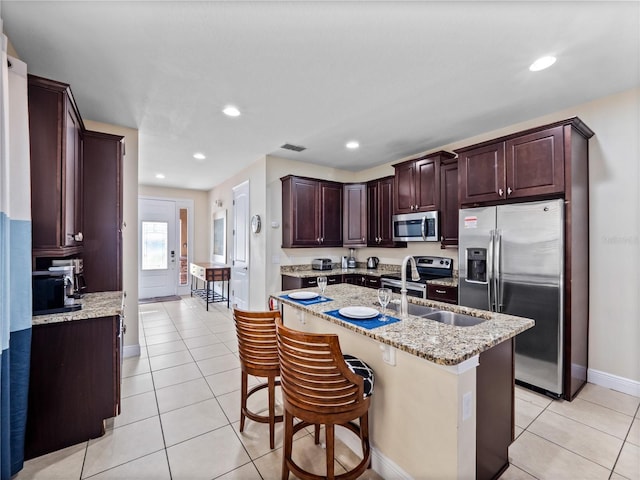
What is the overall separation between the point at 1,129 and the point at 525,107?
13.1 feet

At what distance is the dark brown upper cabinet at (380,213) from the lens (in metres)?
4.49

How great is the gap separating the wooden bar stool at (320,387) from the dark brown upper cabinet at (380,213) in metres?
3.19

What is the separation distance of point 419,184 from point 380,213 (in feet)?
2.94

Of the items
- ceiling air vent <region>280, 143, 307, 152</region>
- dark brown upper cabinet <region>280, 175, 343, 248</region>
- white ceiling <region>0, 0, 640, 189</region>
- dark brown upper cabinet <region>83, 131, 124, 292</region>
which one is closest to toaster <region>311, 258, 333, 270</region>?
dark brown upper cabinet <region>280, 175, 343, 248</region>

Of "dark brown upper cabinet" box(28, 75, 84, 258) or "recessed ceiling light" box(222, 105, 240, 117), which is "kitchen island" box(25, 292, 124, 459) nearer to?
"dark brown upper cabinet" box(28, 75, 84, 258)

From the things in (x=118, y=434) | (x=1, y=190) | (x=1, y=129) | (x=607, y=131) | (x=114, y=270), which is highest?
(x=607, y=131)

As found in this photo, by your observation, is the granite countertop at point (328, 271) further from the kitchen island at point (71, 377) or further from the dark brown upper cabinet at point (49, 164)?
the dark brown upper cabinet at point (49, 164)

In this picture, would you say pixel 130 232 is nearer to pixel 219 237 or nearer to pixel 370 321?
pixel 370 321

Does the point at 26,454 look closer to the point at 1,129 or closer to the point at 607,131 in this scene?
the point at 1,129

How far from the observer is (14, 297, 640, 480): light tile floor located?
173 centimetres

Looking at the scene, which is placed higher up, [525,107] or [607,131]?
[525,107]

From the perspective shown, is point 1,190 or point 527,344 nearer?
point 1,190

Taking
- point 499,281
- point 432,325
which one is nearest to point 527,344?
point 499,281

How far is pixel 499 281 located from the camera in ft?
9.18
